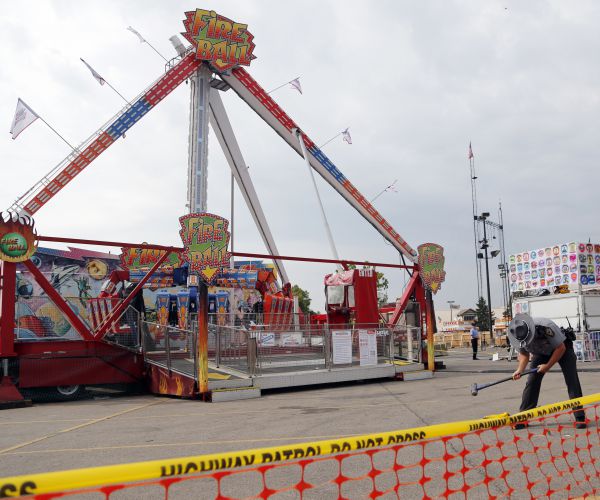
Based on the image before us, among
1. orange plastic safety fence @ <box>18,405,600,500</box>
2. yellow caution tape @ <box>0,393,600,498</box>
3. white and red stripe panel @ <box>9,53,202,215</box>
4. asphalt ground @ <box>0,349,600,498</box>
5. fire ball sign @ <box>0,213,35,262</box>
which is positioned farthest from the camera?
white and red stripe panel @ <box>9,53,202,215</box>

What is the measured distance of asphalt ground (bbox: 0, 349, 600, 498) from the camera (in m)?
7.13

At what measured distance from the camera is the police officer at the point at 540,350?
721 cm

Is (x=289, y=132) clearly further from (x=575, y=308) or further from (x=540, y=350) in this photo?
(x=540, y=350)

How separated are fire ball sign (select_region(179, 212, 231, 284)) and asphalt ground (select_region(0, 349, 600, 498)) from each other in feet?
10.3

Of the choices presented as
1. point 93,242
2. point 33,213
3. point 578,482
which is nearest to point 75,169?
point 33,213

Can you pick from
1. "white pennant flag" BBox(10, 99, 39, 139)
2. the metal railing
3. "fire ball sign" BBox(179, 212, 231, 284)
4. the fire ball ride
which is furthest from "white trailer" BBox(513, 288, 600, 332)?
"white pennant flag" BBox(10, 99, 39, 139)

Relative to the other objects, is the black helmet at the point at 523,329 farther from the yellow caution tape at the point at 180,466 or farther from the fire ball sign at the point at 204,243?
the fire ball sign at the point at 204,243

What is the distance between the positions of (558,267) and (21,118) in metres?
22.7

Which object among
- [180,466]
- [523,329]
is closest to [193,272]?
[523,329]

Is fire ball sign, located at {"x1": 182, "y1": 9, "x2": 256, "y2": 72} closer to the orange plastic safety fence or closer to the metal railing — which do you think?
the metal railing

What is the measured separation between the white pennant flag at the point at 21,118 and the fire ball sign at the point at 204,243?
40.6ft

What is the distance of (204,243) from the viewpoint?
13188mm

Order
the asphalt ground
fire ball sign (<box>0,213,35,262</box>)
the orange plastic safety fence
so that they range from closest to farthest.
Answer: the orange plastic safety fence
the asphalt ground
fire ball sign (<box>0,213,35,262</box>)

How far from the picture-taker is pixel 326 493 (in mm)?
5004
